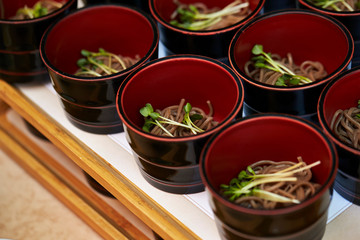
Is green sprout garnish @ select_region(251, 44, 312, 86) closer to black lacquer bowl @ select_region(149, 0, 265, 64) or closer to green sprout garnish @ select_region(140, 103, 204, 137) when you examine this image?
black lacquer bowl @ select_region(149, 0, 265, 64)

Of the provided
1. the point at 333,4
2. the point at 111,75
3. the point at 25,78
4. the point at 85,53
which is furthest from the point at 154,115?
the point at 333,4

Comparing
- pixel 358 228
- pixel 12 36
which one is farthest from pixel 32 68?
pixel 358 228

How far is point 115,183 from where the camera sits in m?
1.23

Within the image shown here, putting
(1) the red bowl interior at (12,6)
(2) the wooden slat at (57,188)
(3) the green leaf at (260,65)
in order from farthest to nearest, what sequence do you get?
(1) the red bowl interior at (12,6) → (2) the wooden slat at (57,188) → (3) the green leaf at (260,65)

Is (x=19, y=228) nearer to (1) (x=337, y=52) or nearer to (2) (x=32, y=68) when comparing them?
(2) (x=32, y=68)

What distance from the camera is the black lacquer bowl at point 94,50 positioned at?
48.3 inches

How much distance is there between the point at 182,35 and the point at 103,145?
0.33m

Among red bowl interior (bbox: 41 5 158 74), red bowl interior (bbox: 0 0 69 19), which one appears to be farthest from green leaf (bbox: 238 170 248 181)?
red bowl interior (bbox: 0 0 69 19)

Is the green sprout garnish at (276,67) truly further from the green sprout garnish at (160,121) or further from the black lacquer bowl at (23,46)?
the black lacquer bowl at (23,46)

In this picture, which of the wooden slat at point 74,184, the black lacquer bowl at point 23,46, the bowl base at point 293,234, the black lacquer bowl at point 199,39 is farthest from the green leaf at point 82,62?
the bowl base at point 293,234

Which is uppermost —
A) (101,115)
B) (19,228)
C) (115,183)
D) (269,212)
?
(269,212)

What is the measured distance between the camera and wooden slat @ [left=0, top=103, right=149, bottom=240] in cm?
141

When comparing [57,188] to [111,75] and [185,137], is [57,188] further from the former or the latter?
[185,137]

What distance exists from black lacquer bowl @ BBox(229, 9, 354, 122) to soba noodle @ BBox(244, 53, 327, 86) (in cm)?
2
